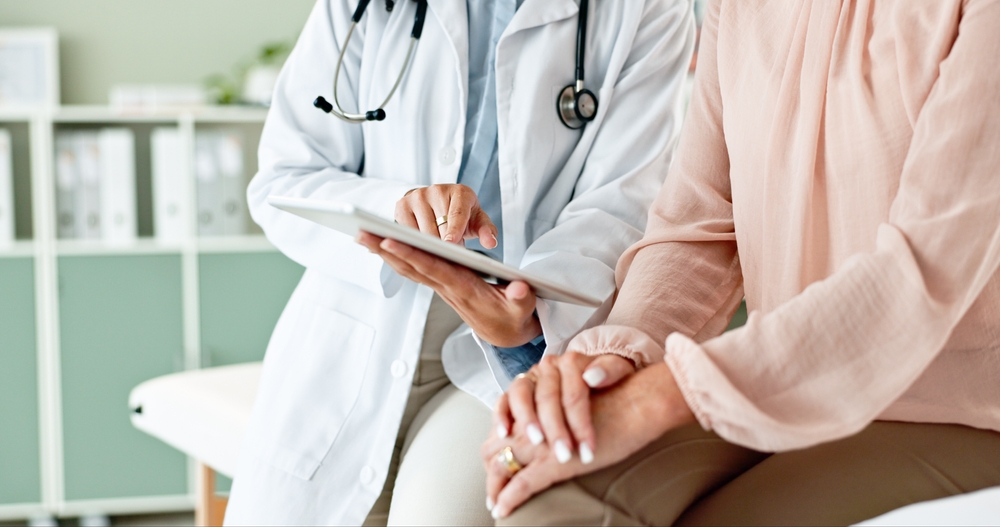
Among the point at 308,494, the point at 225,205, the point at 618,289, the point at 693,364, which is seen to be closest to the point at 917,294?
the point at 693,364

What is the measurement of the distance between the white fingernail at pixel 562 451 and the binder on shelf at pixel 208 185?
7.09 ft

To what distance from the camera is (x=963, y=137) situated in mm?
712

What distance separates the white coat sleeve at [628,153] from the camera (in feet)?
3.74

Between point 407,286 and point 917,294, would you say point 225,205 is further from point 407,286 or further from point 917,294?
point 917,294

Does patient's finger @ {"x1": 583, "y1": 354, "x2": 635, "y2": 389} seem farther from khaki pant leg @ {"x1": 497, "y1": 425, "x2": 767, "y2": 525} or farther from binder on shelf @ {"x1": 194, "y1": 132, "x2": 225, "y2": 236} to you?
binder on shelf @ {"x1": 194, "y1": 132, "x2": 225, "y2": 236}

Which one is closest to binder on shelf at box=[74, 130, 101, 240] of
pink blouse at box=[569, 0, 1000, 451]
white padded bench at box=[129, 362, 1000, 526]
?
white padded bench at box=[129, 362, 1000, 526]

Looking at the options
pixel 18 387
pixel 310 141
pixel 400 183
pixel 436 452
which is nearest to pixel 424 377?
pixel 436 452

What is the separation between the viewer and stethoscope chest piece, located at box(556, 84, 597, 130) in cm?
121

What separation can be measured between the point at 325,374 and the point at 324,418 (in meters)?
0.06

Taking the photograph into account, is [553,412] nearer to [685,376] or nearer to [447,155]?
[685,376]

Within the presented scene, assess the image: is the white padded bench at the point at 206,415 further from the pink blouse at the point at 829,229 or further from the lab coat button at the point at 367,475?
the pink blouse at the point at 829,229

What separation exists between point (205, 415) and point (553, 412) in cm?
111

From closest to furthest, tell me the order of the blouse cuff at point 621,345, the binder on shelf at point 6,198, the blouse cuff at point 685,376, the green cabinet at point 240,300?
the blouse cuff at point 685,376
the blouse cuff at point 621,345
the binder on shelf at point 6,198
the green cabinet at point 240,300

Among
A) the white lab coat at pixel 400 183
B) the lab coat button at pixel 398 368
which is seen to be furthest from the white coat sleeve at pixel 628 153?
the lab coat button at pixel 398 368
